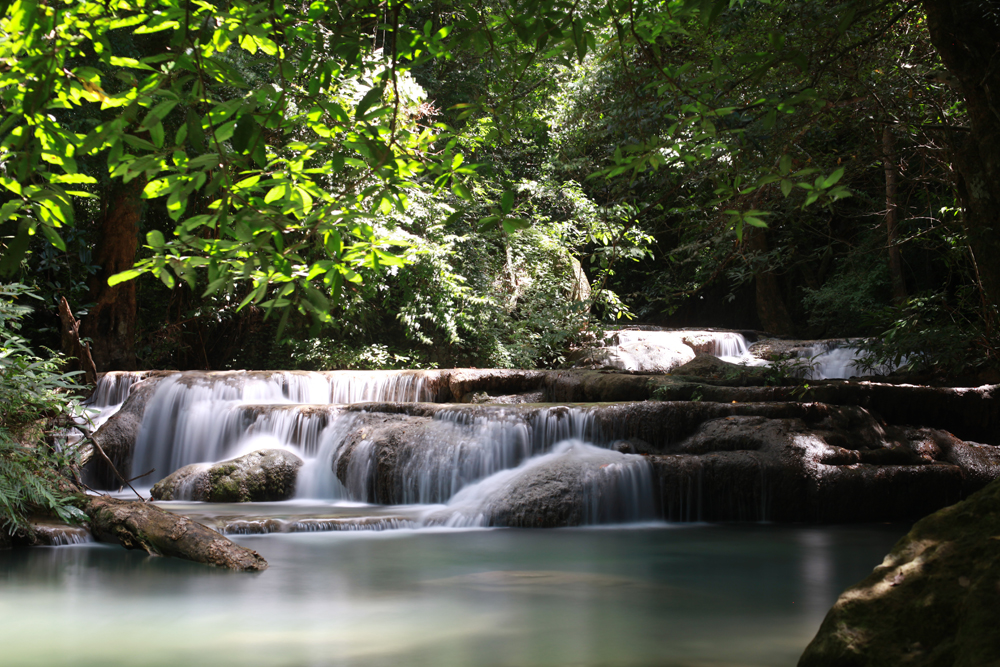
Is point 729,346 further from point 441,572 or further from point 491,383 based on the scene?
point 441,572

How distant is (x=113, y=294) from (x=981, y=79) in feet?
44.7

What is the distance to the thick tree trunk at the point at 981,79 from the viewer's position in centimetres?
376

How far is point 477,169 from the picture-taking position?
101 inches

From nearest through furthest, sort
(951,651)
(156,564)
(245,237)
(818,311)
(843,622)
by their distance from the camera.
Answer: (245,237) < (951,651) < (843,622) < (156,564) < (818,311)

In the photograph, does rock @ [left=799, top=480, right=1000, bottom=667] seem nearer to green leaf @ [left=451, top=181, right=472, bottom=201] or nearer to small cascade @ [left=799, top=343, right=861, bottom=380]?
green leaf @ [left=451, top=181, right=472, bottom=201]

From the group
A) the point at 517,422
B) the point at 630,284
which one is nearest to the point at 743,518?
the point at 517,422

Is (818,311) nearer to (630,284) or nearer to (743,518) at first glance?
(630,284)

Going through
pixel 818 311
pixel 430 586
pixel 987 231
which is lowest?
pixel 430 586

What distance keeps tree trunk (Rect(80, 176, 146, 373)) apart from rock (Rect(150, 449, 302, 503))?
610cm

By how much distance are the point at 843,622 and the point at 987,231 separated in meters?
2.52

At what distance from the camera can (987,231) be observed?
390cm

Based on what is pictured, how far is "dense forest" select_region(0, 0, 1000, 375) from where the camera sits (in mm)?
2137

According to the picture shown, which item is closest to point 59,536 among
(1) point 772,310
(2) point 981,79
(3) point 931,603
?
(3) point 931,603

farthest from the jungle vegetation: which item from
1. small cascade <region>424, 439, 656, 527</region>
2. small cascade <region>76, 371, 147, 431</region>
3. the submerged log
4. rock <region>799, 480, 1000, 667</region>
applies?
small cascade <region>76, 371, 147, 431</region>
